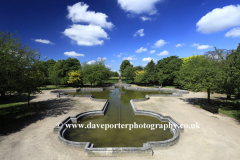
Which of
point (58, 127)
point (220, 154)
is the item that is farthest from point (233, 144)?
point (58, 127)

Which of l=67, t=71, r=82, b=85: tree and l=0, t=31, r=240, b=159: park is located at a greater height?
l=67, t=71, r=82, b=85: tree

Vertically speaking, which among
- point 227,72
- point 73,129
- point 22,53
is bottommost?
point 73,129

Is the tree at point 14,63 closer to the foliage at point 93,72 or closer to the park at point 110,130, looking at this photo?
the park at point 110,130

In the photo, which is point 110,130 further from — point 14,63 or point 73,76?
point 73,76

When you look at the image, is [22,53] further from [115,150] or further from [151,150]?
[151,150]

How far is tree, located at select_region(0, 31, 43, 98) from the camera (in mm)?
10719

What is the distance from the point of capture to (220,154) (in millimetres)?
7102

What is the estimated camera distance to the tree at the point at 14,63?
1072cm

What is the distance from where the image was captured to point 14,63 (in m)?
11.6

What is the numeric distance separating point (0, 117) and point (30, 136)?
24.1 ft

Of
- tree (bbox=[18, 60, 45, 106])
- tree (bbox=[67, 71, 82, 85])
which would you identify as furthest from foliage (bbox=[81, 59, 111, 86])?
tree (bbox=[18, 60, 45, 106])

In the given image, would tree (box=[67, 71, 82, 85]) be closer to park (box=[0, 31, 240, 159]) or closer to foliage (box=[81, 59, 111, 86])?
foliage (box=[81, 59, 111, 86])

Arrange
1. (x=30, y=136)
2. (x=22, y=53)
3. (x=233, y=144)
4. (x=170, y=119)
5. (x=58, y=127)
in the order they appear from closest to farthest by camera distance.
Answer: (x=233, y=144)
(x=30, y=136)
(x=58, y=127)
(x=170, y=119)
(x=22, y=53)

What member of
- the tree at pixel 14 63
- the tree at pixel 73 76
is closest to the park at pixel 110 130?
the tree at pixel 14 63
